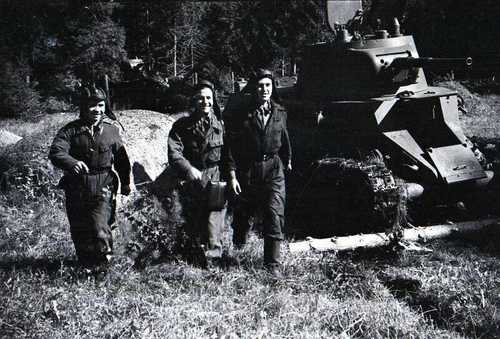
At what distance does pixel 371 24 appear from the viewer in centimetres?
962

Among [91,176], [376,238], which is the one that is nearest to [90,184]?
[91,176]

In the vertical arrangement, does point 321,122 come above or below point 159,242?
above

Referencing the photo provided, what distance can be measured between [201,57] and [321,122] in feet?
50.4

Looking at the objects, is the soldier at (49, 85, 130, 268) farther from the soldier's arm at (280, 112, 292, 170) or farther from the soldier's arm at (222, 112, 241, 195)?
the soldier's arm at (280, 112, 292, 170)

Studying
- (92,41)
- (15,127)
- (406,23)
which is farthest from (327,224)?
(406,23)

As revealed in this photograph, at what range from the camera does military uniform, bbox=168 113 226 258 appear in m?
Answer: 5.23

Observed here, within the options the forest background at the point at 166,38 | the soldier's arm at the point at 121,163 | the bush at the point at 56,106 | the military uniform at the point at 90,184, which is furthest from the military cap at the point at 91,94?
the bush at the point at 56,106

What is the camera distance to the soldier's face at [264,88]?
208 inches

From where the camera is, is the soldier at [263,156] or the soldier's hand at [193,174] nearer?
the soldier's hand at [193,174]

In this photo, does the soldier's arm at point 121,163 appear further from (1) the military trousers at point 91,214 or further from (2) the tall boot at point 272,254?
(2) the tall boot at point 272,254

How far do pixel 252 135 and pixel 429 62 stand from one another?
125 inches

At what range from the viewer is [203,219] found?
5402 mm

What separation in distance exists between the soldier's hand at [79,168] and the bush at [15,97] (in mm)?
15639

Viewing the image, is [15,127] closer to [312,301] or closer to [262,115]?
[262,115]
